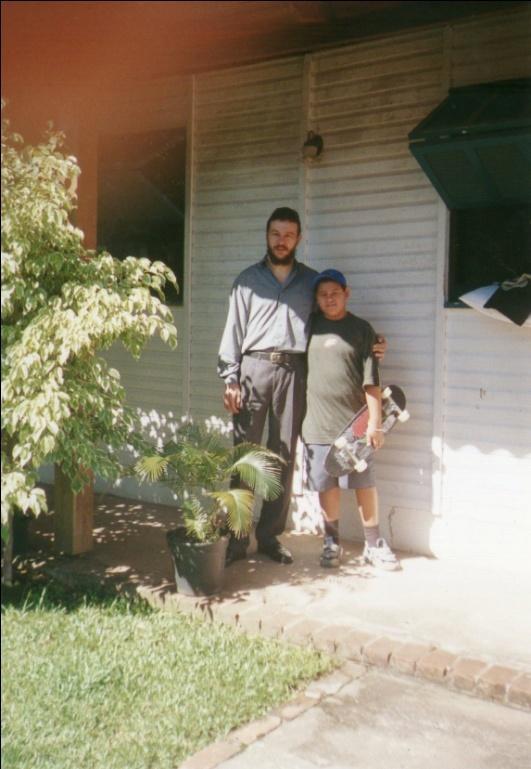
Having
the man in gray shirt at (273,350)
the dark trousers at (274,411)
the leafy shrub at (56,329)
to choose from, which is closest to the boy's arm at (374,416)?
the man in gray shirt at (273,350)

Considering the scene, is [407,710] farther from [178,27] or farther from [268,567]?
[178,27]

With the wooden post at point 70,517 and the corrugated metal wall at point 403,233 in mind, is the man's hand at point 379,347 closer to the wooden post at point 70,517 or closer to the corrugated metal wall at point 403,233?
the corrugated metal wall at point 403,233

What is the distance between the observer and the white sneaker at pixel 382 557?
5148 mm

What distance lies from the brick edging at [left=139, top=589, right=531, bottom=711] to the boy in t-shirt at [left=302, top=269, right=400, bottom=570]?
1019 millimetres

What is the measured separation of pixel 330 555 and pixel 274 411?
3.29 ft

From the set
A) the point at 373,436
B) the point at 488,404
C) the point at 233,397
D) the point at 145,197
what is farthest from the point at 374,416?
the point at 145,197

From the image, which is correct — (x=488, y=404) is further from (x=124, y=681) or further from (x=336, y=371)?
(x=124, y=681)

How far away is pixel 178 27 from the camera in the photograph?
7.10ft

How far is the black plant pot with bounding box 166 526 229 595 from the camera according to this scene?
4.55 meters

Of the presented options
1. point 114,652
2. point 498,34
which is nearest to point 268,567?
point 114,652

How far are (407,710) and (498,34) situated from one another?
4.05 meters

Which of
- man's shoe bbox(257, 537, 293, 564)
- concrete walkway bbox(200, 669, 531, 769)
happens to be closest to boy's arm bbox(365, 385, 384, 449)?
man's shoe bbox(257, 537, 293, 564)

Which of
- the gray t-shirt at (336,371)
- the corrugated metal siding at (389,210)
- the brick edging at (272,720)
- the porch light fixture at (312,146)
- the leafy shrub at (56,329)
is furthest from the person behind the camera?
the porch light fixture at (312,146)

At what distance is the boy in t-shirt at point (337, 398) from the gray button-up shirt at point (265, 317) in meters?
0.10
